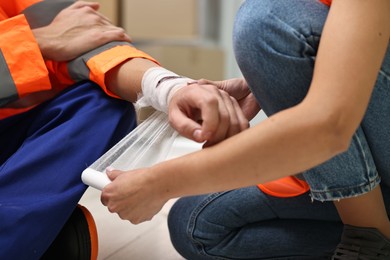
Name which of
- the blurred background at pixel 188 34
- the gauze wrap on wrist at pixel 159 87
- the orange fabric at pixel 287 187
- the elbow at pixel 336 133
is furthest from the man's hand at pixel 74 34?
the blurred background at pixel 188 34

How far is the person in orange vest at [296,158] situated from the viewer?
21.0 inches

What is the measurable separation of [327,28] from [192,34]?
1807mm

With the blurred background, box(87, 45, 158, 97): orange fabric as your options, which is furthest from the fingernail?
the blurred background

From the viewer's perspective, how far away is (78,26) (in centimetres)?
91

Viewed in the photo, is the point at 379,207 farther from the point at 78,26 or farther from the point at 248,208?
the point at 78,26

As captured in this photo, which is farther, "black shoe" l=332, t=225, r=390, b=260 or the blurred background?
the blurred background

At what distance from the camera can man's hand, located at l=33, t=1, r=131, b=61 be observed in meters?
0.86

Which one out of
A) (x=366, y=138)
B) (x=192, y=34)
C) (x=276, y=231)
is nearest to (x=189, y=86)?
(x=366, y=138)

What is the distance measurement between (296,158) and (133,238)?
25.4 inches

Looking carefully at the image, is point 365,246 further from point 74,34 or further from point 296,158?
point 74,34

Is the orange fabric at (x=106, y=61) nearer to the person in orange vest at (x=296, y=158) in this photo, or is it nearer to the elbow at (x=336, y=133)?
the person in orange vest at (x=296, y=158)

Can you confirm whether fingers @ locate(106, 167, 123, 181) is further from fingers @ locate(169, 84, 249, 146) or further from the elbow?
the elbow

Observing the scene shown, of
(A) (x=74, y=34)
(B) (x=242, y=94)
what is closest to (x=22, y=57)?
(A) (x=74, y=34)

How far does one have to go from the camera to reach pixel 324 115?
0.53 meters
